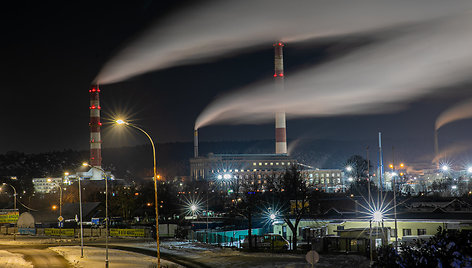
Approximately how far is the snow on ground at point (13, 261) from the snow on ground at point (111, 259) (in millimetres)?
2738

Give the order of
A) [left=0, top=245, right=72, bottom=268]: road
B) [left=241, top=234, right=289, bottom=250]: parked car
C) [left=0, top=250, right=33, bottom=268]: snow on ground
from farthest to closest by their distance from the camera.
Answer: [left=241, top=234, right=289, bottom=250]: parked car
[left=0, top=245, right=72, bottom=268]: road
[left=0, top=250, right=33, bottom=268]: snow on ground

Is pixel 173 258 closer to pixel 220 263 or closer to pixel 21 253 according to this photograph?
pixel 220 263

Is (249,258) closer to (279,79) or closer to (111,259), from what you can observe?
(111,259)

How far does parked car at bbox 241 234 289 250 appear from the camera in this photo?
37791 millimetres

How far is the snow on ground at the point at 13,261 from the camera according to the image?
103ft

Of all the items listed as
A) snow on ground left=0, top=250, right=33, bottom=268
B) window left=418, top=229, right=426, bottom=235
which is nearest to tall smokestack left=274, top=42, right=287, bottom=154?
window left=418, top=229, right=426, bottom=235

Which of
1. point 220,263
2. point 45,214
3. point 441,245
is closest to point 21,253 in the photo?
point 220,263

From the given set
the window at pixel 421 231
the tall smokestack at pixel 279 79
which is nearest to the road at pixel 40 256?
the window at pixel 421 231

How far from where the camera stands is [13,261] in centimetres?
3375

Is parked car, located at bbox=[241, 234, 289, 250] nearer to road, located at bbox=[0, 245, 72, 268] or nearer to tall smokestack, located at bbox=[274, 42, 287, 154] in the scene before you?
road, located at bbox=[0, 245, 72, 268]

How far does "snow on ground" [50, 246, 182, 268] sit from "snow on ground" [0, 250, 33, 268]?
8.98 feet

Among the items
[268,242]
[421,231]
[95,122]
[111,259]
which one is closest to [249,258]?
[268,242]

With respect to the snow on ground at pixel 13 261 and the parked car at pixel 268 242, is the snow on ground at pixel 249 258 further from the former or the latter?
the snow on ground at pixel 13 261

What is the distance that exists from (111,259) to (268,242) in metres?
11.6
